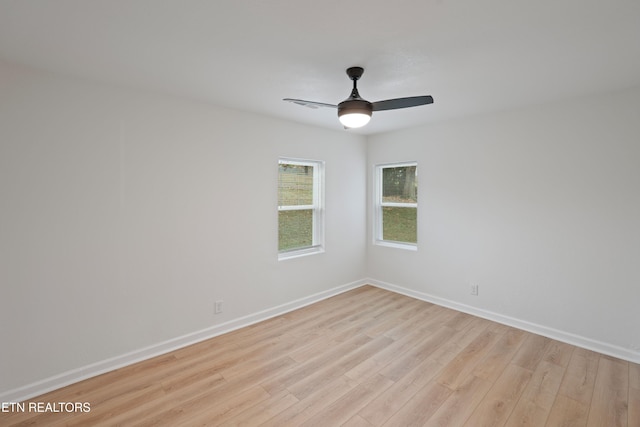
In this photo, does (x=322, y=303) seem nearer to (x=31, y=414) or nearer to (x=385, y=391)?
(x=385, y=391)

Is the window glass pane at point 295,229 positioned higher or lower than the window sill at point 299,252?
higher

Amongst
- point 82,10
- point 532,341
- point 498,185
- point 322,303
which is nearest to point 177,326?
point 322,303

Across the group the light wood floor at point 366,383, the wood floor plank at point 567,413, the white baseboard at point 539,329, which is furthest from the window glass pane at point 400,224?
the wood floor plank at point 567,413

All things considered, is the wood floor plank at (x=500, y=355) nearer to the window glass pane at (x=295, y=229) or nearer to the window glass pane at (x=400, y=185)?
the window glass pane at (x=400, y=185)

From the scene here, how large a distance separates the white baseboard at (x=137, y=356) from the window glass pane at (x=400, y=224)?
1.65 m

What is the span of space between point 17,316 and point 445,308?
426 cm

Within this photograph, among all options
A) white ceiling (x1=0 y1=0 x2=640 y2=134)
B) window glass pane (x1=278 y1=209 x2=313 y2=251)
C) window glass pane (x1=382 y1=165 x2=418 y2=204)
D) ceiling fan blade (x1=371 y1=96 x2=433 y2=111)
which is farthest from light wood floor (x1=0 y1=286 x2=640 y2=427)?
white ceiling (x1=0 y1=0 x2=640 y2=134)

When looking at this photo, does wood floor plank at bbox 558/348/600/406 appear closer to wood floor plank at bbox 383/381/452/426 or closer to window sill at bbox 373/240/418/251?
wood floor plank at bbox 383/381/452/426

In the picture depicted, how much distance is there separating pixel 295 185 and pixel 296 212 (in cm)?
37

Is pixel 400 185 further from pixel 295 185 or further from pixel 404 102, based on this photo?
pixel 404 102

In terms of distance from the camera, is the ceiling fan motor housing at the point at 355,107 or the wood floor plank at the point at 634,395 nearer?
the wood floor plank at the point at 634,395

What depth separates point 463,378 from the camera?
2.46m

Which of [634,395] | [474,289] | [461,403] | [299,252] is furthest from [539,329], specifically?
[299,252]

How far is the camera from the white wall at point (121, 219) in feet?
7.23
